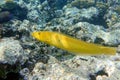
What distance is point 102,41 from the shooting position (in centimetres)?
805

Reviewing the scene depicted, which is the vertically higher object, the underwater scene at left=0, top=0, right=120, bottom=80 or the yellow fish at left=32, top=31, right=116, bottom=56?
the yellow fish at left=32, top=31, right=116, bottom=56

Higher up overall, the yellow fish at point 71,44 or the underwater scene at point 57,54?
the yellow fish at point 71,44

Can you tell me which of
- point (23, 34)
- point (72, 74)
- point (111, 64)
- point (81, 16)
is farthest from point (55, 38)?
point (81, 16)

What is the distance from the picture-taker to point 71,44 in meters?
2.15

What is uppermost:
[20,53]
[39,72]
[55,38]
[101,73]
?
[55,38]

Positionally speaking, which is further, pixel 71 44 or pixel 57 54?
pixel 57 54

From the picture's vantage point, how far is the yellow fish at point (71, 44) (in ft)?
6.96

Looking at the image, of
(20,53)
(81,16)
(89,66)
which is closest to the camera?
(20,53)

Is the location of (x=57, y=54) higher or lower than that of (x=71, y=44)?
lower

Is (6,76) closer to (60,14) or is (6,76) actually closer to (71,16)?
(71,16)

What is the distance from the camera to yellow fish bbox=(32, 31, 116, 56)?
6.96 ft

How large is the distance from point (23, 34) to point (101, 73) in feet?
8.86

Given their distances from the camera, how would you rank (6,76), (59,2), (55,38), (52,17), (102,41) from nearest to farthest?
(55,38) → (6,76) → (102,41) → (52,17) → (59,2)

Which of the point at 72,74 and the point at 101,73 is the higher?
the point at 72,74
